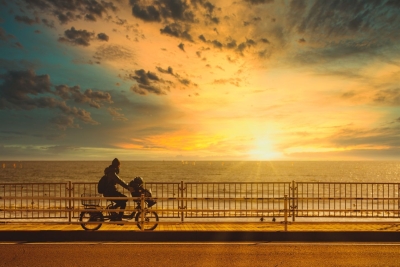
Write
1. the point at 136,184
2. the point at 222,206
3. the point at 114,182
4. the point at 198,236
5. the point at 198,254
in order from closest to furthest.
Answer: the point at 198,254 < the point at 198,236 < the point at 136,184 < the point at 114,182 < the point at 222,206

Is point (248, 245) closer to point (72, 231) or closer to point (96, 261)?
point (96, 261)

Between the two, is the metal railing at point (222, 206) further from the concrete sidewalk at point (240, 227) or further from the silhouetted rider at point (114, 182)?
the silhouetted rider at point (114, 182)

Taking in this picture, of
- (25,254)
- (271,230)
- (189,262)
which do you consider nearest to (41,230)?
(25,254)

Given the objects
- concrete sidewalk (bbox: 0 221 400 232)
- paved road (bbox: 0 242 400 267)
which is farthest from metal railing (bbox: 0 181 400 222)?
paved road (bbox: 0 242 400 267)

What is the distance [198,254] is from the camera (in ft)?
30.0

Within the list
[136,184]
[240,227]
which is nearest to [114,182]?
[136,184]

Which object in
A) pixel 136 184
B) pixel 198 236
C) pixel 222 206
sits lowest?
pixel 222 206

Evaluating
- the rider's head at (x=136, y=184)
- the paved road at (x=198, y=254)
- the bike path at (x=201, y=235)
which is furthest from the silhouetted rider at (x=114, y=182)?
the paved road at (x=198, y=254)

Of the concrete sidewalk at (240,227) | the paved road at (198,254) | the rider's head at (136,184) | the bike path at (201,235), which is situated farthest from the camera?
the rider's head at (136,184)

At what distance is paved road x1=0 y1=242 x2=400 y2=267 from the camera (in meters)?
8.34

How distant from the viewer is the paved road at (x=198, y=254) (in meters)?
8.34

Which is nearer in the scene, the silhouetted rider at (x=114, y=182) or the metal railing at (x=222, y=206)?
the metal railing at (x=222, y=206)

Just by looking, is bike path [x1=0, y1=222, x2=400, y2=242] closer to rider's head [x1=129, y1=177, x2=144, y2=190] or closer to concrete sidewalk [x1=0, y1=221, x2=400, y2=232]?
concrete sidewalk [x1=0, y1=221, x2=400, y2=232]

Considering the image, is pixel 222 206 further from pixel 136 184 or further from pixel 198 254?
pixel 198 254
